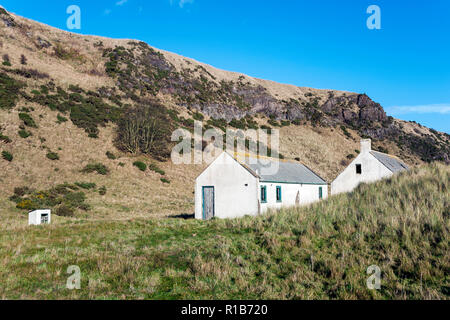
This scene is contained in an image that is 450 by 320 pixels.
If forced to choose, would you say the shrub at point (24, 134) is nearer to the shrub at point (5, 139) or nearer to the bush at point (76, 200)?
the shrub at point (5, 139)

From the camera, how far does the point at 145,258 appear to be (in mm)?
10984

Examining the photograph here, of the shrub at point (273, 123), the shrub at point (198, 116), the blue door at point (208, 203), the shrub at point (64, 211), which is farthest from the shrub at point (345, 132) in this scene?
the shrub at point (64, 211)

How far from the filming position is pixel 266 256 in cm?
1074

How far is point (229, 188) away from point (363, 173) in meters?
13.3

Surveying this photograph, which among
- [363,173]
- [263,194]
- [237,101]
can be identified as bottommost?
[263,194]

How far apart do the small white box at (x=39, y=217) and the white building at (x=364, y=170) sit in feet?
76.7

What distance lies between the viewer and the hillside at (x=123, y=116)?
112 feet

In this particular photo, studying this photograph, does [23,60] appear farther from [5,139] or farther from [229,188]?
[229,188]

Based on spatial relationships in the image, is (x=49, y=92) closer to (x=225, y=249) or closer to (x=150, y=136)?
(x=150, y=136)

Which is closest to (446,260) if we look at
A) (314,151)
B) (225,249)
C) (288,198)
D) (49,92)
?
(225,249)

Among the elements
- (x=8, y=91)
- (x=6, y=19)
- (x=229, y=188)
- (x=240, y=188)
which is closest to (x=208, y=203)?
(x=229, y=188)

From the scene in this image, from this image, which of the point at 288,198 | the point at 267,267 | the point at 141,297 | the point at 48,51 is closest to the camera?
the point at 141,297

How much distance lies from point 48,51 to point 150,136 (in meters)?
36.7

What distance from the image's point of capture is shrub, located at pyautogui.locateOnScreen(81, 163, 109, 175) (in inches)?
1519
